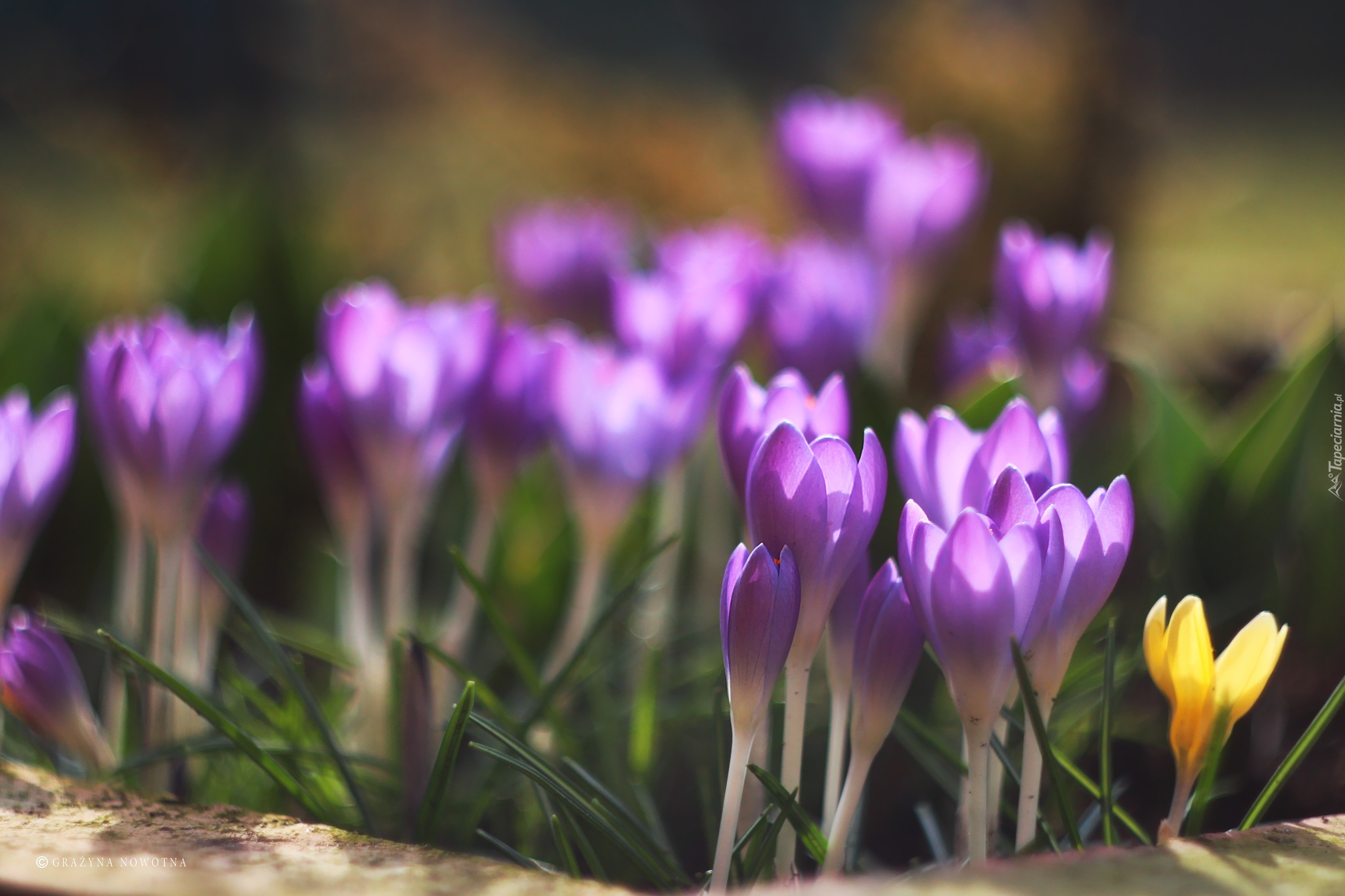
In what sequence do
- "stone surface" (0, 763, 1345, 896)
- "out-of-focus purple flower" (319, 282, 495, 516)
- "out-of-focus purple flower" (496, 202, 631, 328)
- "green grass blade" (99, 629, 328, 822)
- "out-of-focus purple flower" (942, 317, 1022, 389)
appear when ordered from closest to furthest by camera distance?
1. "stone surface" (0, 763, 1345, 896)
2. "green grass blade" (99, 629, 328, 822)
3. "out-of-focus purple flower" (319, 282, 495, 516)
4. "out-of-focus purple flower" (942, 317, 1022, 389)
5. "out-of-focus purple flower" (496, 202, 631, 328)

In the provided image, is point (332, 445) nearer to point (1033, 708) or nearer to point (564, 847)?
point (564, 847)

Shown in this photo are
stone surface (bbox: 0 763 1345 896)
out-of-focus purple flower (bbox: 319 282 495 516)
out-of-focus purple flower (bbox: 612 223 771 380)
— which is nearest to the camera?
stone surface (bbox: 0 763 1345 896)

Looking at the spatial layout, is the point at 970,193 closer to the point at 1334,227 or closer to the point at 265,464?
the point at 265,464

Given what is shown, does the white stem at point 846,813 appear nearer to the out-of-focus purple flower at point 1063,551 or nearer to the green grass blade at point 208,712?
the out-of-focus purple flower at point 1063,551

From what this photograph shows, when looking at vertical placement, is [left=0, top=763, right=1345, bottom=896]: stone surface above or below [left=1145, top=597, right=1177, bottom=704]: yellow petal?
below

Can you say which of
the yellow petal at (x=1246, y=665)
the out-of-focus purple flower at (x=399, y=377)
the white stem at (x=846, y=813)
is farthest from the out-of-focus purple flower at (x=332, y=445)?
the yellow petal at (x=1246, y=665)

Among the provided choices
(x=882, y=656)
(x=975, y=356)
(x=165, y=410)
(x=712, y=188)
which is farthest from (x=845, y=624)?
(x=712, y=188)

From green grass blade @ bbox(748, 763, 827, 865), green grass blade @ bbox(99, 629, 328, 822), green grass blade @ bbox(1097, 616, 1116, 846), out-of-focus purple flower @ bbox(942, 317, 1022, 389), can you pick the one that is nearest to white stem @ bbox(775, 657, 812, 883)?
green grass blade @ bbox(748, 763, 827, 865)

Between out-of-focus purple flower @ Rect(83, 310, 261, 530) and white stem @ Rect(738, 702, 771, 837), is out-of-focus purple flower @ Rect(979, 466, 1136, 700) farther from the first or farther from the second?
out-of-focus purple flower @ Rect(83, 310, 261, 530)
